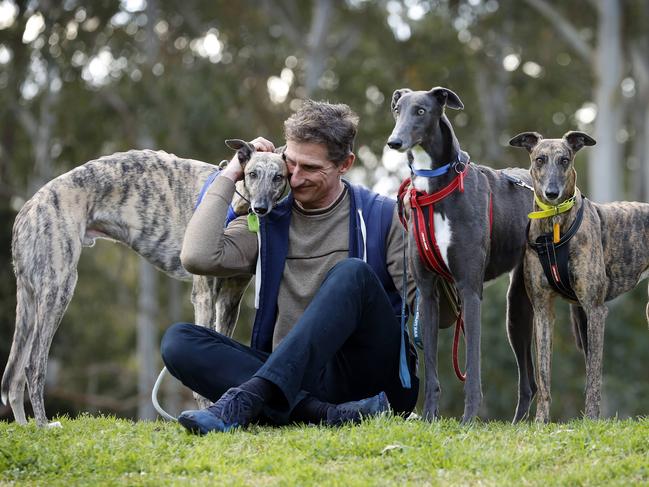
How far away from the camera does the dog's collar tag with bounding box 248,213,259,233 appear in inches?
249

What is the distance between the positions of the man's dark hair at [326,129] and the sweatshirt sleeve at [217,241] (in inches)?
21.7

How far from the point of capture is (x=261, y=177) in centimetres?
643

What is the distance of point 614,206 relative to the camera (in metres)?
6.82

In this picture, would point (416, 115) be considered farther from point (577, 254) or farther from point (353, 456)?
point (353, 456)

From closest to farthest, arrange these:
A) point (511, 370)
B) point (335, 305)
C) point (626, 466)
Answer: point (626, 466) → point (335, 305) → point (511, 370)

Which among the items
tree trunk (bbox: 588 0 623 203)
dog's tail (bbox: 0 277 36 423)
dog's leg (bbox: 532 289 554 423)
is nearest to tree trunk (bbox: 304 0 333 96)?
tree trunk (bbox: 588 0 623 203)

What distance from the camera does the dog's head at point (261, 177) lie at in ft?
20.7

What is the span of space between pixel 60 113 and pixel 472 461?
60.6ft

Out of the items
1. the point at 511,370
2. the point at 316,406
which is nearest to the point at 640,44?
the point at 511,370

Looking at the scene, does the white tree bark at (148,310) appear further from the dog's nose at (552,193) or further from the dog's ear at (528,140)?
the dog's nose at (552,193)

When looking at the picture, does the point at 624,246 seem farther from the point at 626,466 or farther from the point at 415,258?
the point at 626,466

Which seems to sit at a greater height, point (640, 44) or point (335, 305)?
point (640, 44)

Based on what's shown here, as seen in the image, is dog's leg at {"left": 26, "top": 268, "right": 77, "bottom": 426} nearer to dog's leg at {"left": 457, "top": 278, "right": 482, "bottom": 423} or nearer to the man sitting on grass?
the man sitting on grass

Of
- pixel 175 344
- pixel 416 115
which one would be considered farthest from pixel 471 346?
pixel 175 344
